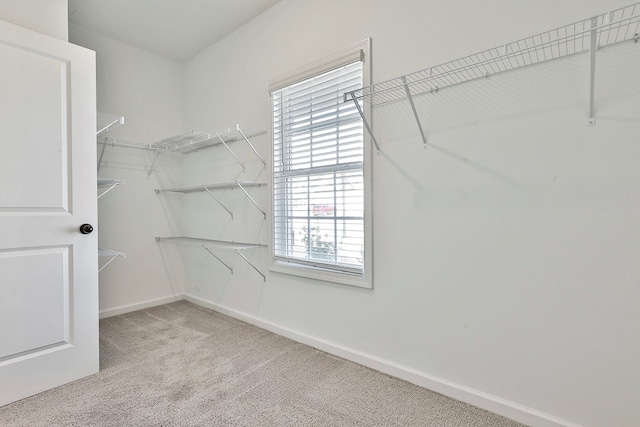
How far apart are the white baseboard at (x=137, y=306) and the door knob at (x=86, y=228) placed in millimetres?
1379

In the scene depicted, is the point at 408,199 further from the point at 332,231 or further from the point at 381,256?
the point at 332,231

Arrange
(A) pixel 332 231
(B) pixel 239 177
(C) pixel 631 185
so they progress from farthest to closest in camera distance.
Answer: (B) pixel 239 177, (A) pixel 332 231, (C) pixel 631 185

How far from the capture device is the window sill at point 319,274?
6.61ft

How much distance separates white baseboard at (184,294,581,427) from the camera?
1446 mm

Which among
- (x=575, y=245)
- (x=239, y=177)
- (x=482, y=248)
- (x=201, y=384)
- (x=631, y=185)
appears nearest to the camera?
(x=631, y=185)

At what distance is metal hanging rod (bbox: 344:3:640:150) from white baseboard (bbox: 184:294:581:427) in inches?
51.6

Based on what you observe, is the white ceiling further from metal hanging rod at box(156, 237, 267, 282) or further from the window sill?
the window sill

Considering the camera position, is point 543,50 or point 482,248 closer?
point 543,50

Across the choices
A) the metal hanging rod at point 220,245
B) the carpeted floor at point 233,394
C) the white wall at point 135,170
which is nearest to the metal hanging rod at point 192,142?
the white wall at point 135,170

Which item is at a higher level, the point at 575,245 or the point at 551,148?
the point at 551,148

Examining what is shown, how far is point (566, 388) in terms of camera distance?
138 cm

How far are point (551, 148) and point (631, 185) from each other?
0.31 metres

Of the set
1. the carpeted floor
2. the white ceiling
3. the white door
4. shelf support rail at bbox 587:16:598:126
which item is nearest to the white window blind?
the carpeted floor

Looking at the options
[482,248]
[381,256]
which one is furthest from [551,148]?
[381,256]
